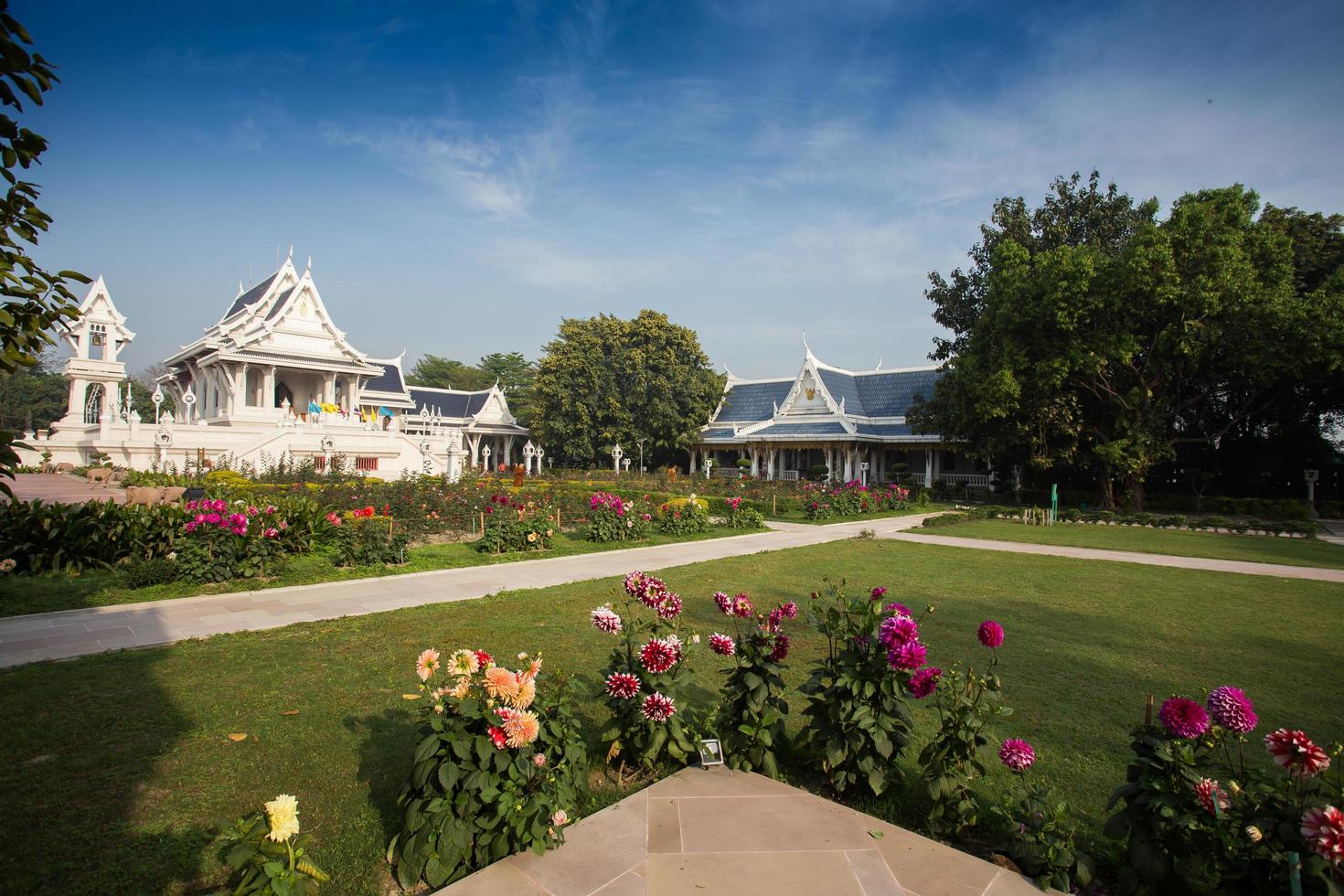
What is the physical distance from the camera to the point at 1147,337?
20906 mm

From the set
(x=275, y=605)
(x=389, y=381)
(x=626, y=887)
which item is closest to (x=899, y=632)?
(x=626, y=887)

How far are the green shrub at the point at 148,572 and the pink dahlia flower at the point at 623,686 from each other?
23.7ft

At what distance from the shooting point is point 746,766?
3475 mm

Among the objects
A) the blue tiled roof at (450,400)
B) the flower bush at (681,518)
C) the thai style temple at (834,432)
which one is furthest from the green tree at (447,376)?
the flower bush at (681,518)

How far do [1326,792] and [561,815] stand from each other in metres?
2.65

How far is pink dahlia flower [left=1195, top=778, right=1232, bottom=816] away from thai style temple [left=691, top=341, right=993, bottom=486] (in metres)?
26.9

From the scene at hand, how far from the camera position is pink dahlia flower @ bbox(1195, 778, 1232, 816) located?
7.43 feet

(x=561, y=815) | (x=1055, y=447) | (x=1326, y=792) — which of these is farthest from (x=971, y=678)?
(x=1055, y=447)

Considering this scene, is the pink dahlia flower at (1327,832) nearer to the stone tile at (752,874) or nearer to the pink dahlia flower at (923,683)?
the pink dahlia flower at (923,683)

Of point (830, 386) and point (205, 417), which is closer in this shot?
point (205, 417)

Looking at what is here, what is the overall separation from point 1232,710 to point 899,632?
1154mm

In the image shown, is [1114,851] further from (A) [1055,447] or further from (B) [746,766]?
(A) [1055,447]

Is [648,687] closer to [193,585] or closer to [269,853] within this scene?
[269,853]

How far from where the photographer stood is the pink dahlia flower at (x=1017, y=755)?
2662 millimetres
